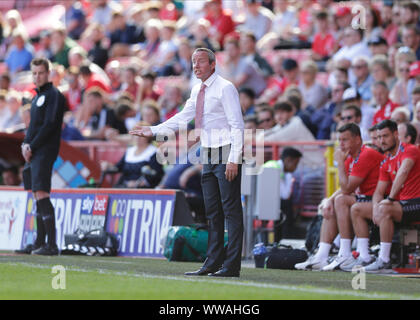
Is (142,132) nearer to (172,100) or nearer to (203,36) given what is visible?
(172,100)

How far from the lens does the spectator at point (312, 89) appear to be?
16328 millimetres

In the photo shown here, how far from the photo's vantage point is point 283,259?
1133 centimetres

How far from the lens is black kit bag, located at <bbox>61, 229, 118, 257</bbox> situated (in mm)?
13242

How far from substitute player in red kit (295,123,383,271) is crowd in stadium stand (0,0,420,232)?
123 cm

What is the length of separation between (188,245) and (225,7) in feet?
37.8

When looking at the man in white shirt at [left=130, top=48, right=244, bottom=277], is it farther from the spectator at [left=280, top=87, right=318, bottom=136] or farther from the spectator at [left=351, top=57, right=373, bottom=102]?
the spectator at [left=351, top=57, right=373, bottom=102]

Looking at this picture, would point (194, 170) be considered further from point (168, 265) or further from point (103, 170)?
point (168, 265)

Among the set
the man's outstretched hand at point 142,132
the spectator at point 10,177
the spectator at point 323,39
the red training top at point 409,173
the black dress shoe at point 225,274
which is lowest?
the black dress shoe at point 225,274

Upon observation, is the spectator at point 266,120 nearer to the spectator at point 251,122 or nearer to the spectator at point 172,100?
the spectator at point 251,122

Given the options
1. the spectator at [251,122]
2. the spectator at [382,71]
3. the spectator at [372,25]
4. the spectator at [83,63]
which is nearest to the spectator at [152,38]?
the spectator at [83,63]

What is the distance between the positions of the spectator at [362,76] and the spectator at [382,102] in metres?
1.28

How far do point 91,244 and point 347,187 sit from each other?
3.70 m

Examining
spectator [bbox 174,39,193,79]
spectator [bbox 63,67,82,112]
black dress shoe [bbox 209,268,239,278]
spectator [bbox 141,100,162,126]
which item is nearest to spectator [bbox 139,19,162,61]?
spectator [bbox 174,39,193,79]
